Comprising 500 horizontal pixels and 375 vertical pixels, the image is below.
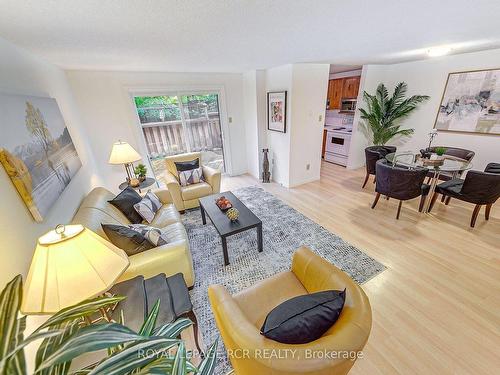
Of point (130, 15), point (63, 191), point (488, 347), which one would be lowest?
point (488, 347)

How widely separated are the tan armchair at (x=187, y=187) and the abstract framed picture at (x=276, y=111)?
5.00 ft

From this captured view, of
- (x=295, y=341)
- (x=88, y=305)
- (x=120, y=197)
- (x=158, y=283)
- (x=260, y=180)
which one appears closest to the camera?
(x=88, y=305)

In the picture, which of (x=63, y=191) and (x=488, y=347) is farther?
(x=63, y=191)

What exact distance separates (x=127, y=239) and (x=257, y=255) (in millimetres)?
1386


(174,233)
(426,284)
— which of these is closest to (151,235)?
(174,233)

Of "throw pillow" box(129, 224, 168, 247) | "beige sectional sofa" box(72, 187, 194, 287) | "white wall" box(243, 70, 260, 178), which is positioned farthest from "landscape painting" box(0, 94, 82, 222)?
"white wall" box(243, 70, 260, 178)

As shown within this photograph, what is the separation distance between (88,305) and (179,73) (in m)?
3.93

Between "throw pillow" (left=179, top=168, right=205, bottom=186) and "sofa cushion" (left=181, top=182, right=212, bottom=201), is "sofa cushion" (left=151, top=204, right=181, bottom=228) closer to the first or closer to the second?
"sofa cushion" (left=181, top=182, right=212, bottom=201)

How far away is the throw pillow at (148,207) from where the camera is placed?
2.38 m

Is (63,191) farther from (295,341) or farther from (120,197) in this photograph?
(295,341)

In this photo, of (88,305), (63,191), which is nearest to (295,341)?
(88,305)

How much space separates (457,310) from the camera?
5.66 feet

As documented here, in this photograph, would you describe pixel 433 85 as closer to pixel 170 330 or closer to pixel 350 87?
pixel 350 87

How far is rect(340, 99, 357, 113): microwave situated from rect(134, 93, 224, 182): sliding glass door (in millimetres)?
3298
